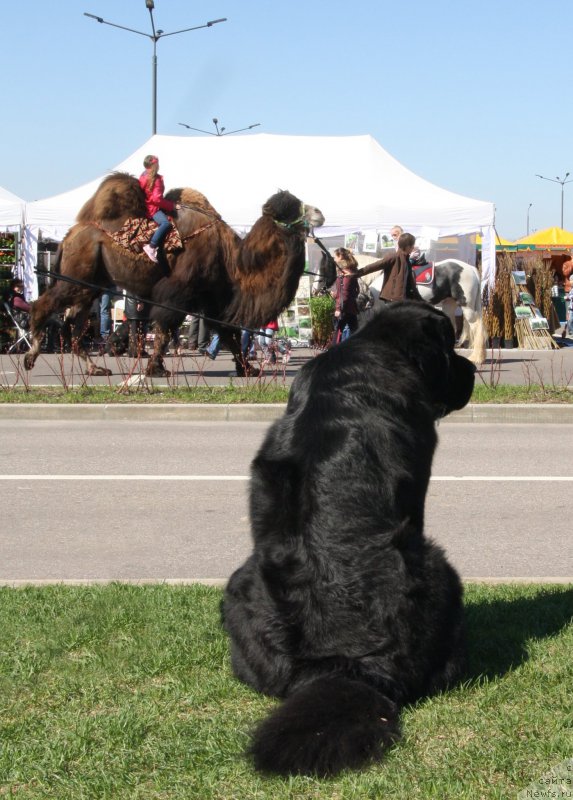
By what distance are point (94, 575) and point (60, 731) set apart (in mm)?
2510

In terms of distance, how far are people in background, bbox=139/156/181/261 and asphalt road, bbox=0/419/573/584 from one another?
454 cm

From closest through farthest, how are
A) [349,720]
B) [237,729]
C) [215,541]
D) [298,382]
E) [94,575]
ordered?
1. [349,720]
2. [237,729]
3. [298,382]
4. [94,575]
5. [215,541]

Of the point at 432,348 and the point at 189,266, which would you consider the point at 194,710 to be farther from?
the point at 189,266

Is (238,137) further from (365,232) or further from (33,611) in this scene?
(33,611)

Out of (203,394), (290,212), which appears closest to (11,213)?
(290,212)

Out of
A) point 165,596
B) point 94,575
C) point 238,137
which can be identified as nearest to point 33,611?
point 165,596

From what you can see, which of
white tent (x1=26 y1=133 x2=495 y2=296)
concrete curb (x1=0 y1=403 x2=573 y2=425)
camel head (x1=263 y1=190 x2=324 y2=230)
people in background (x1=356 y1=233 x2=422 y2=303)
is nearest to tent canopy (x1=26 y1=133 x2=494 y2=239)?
white tent (x1=26 y1=133 x2=495 y2=296)

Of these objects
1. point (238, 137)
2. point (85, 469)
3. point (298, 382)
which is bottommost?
point (85, 469)

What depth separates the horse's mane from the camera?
53.6 feet

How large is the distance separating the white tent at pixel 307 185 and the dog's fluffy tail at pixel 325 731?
20157 mm

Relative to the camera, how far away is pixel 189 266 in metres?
16.0

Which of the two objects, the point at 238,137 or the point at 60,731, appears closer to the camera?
the point at 60,731

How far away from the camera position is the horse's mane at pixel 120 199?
16.3m

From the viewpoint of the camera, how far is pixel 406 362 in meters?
3.92
